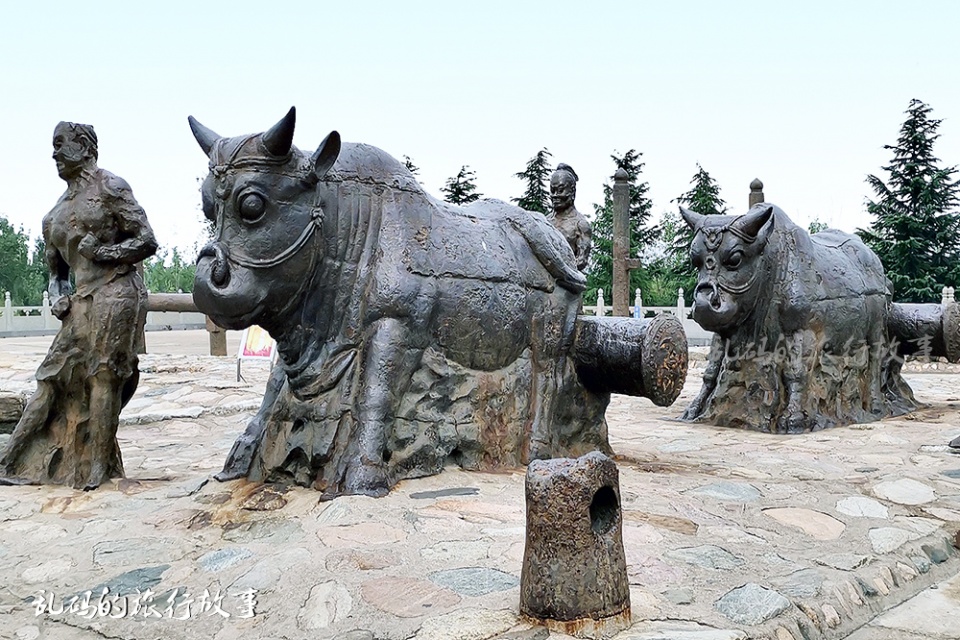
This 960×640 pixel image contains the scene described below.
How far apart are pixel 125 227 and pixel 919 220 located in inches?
901

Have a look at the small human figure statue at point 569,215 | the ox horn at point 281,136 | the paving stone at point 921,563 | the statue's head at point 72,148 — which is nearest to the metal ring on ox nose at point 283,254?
the ox horn at point 281,136

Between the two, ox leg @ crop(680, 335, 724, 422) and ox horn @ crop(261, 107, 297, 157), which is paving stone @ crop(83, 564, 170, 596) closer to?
ox horn @ crop(261, 107, 297, 157)

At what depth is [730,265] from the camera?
7.50 m

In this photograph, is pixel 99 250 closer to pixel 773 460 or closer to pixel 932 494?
pixel 773 460

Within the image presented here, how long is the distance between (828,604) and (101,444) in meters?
3.93

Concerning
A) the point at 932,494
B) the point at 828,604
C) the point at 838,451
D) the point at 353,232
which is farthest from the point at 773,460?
the point at 353,232

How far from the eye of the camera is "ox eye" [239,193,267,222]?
4281 millimetres

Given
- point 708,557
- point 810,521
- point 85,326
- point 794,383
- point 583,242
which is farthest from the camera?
point 583,242

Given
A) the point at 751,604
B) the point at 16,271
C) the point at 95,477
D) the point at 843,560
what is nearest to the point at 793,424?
the point at 843,560

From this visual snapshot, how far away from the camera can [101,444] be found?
203 inches

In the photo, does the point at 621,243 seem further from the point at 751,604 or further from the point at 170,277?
the point at 170,277

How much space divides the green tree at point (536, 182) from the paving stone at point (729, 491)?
782 inches

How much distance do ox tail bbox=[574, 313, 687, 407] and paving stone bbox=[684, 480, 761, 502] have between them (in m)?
0.56

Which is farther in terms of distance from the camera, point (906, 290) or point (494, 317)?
point (906, 290)
